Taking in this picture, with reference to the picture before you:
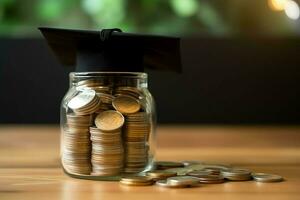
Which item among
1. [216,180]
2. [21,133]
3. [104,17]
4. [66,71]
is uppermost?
Answer: [104,17]

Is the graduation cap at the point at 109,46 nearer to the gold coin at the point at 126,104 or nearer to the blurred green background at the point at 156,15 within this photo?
the gold coin at the point at 126,104

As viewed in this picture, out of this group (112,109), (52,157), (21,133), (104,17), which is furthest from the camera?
(104,17)

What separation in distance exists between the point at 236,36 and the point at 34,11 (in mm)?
585

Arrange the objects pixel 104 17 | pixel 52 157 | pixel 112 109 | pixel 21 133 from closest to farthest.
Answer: pixel 112 109
pixel 52 157
pixel 21 133
pixel 104 17

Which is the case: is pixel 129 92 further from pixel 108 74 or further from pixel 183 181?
pixel 183 181

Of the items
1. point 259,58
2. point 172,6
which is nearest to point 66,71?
point 172,6

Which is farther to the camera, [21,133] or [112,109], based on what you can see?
[21,133]

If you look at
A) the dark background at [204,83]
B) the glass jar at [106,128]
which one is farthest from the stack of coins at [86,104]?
the dark background at [204,83]

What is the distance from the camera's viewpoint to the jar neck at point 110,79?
682 mm

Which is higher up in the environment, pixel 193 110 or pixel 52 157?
pixel 193 110

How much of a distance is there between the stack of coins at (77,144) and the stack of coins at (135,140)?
51mm

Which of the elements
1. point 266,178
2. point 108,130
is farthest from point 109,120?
point 266,178

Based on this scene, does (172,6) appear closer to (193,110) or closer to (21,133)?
(193,110)

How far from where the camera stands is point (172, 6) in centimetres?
142
